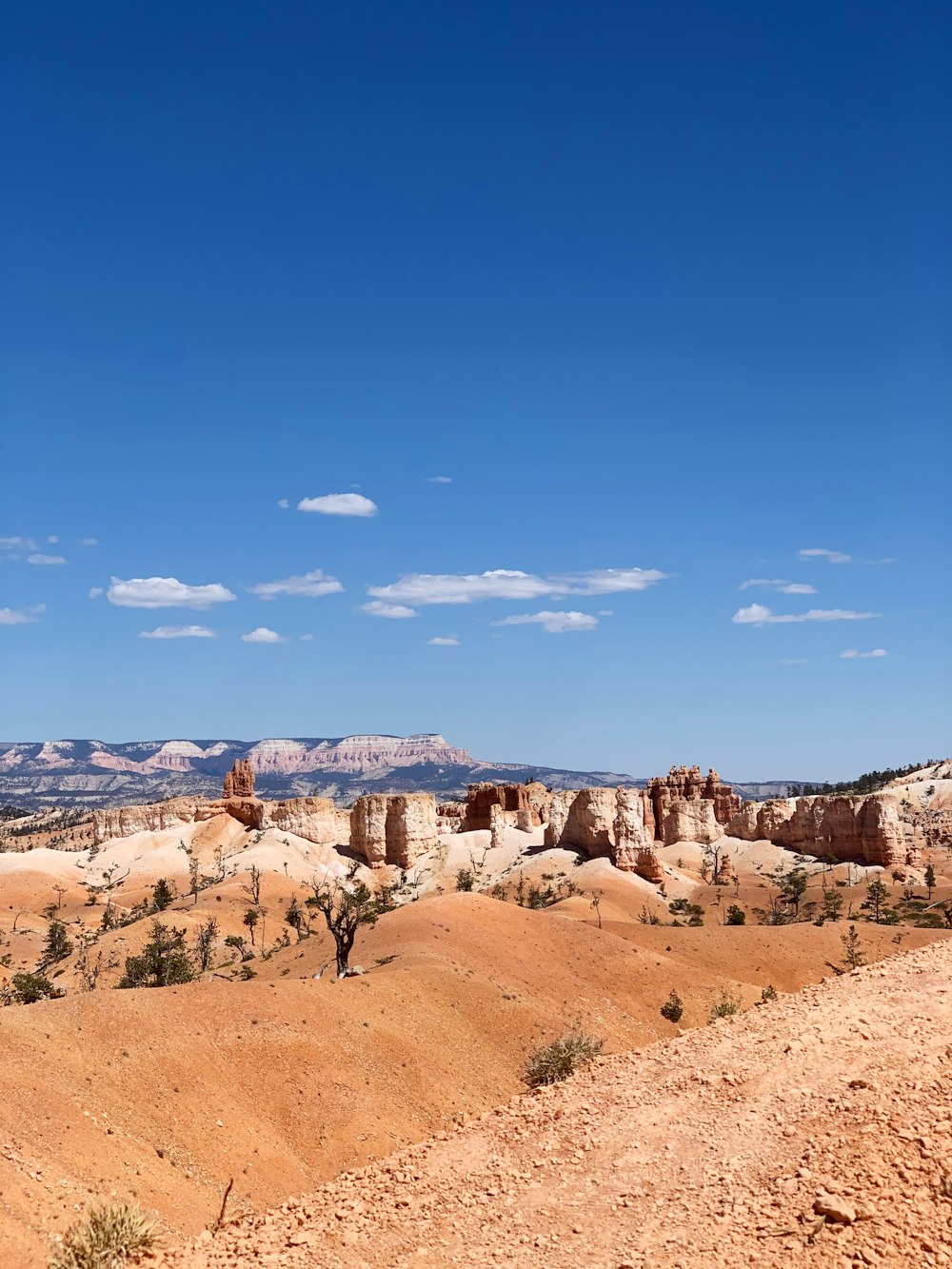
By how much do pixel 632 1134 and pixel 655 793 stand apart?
104 meters

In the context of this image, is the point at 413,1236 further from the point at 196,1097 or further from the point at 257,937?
the point at 257,937

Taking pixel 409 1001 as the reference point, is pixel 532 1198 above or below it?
above

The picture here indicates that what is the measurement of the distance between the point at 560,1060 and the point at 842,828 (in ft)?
247

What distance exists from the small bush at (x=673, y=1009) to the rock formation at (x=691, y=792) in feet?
239

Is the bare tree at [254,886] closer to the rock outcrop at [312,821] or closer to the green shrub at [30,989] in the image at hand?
the rock outcrop at [312,821]

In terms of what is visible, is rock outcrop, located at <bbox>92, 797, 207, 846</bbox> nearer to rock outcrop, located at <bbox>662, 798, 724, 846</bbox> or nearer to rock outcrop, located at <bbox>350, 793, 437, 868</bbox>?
rock outcrop, located at <bbox>350, 793, 437, 868</bbox>

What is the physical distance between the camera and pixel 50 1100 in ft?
57.2

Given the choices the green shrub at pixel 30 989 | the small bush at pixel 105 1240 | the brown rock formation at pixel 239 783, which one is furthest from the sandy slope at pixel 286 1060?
the brown rock formation at pixel 239 783

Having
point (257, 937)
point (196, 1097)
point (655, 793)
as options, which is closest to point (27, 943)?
point (257, 937)

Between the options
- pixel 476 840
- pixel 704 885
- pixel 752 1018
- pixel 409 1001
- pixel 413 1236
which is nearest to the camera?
pixel 413 1236

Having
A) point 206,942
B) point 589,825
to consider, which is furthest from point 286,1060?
point 589,825

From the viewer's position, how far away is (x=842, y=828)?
86.8 meters

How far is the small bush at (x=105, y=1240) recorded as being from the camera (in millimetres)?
11281

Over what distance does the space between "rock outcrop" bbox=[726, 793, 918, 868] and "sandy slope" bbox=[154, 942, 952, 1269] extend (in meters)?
73.5
